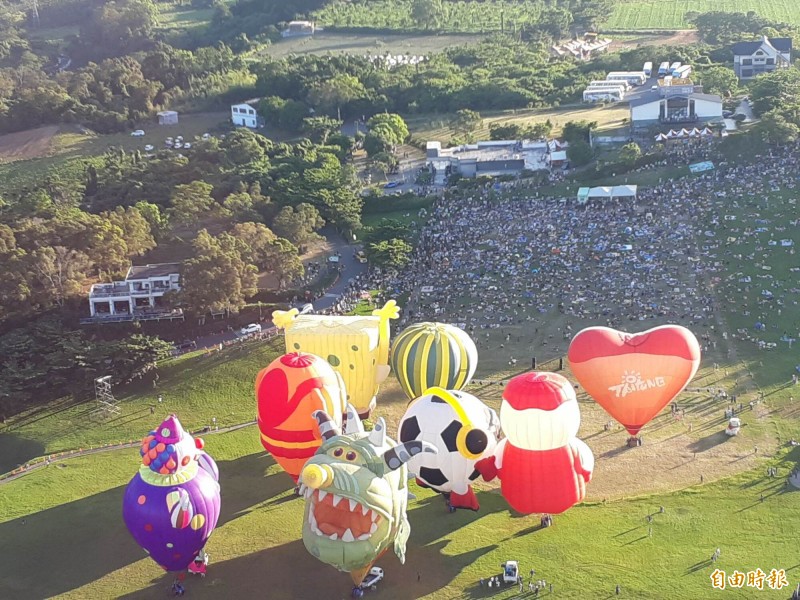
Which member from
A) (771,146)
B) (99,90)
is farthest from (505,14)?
(771,146)

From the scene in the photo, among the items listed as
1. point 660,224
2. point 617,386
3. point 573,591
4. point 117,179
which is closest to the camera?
point 573,591

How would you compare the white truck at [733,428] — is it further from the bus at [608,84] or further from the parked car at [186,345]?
the bus at [608,84]

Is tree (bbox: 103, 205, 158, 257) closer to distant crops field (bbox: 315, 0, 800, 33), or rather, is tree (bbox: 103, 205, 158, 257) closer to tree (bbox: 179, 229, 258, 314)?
tree (bbox: 179, 229, 258, 314)

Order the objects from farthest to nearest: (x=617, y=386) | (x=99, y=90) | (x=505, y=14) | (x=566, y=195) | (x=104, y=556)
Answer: (x=505, y=14)
(x=99, y=90)
(x=566, y=195)
(x=617, y=386)
(x=104, y=556)

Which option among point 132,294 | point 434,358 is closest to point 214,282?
point 132,294

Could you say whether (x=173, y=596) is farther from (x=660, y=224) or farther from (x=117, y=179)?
(x=117, y=179)

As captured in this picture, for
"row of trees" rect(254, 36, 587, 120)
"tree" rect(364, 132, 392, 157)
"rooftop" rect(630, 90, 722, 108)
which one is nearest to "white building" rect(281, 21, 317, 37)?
"row of trees" rect(254, 36, 587, 120)
